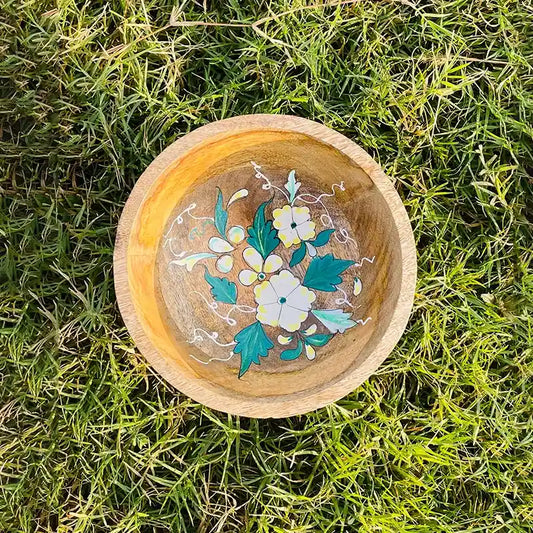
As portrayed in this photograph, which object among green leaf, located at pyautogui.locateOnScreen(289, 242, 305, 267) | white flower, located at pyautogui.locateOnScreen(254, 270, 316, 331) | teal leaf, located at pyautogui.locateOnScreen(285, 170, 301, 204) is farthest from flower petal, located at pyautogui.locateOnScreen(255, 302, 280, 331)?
teal leaf, located at pyautogui.locateOnScreen(285, 170, 301, 204)

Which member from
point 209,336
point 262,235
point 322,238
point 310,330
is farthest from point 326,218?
point 209,336

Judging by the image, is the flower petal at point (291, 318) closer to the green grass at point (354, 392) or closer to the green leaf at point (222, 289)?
the green leaf at point (222, 289)

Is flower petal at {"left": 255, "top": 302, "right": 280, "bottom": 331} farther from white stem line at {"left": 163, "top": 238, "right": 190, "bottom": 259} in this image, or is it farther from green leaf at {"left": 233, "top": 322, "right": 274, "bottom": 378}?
white stem line at {"left": 163, "top": 238, "right": 190, "bottom": 259}

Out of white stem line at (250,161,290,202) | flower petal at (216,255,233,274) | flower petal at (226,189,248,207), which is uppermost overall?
white stem line at (250,161,290,202)

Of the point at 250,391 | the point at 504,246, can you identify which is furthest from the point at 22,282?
the point at 504,246

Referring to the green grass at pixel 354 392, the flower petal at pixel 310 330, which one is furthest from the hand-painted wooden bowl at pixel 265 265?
the green grass at pixel 354 392

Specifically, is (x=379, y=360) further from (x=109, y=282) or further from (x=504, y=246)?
(x=109, y=282)
